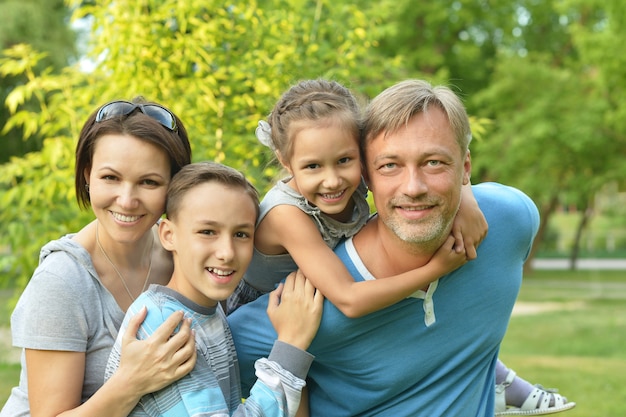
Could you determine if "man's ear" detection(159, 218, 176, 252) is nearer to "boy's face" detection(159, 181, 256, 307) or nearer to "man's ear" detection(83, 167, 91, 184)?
"boy's face" detection(159, 181, 256, 307)

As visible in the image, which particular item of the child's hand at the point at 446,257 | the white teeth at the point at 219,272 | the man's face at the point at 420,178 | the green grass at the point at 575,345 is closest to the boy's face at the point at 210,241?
the white teeth at the point at 219,272

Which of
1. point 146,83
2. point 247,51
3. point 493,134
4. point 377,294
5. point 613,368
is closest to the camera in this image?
point 377,294

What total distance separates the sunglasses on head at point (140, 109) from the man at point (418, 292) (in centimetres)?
68

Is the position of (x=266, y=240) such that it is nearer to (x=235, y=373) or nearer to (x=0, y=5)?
(x=235, y=373)

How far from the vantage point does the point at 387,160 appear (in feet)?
8.43

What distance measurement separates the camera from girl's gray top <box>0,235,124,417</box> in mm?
2395

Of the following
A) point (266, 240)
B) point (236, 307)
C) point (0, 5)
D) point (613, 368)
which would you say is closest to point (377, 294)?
point (266, 240)

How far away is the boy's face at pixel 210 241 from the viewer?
2418 millimetres

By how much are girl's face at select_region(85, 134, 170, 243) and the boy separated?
0.07 metres

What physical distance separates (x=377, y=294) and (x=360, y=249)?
0.27 m

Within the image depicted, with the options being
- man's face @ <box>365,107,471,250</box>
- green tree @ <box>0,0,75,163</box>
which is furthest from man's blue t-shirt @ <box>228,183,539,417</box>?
green tree @ <box>0,0,75,163</box>

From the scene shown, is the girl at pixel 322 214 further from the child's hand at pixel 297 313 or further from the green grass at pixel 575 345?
the green grass at pixel 575 345

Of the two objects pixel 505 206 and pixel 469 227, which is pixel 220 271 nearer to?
pixel 469 227

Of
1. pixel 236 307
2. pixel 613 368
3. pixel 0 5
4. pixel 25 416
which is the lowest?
pixel 613 368
